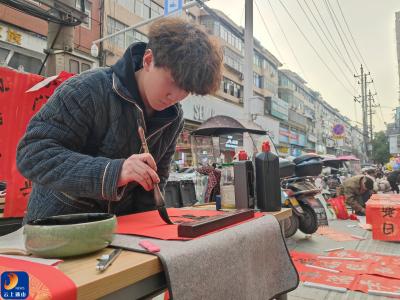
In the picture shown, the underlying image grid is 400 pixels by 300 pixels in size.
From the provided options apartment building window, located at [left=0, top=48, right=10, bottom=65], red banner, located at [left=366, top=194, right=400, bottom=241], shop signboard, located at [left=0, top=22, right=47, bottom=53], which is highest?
shop signboard, located at [left=0, top=22, right=47, bottom=53]

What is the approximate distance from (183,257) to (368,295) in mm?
2606

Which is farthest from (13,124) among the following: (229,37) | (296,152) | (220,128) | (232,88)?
(296,152)

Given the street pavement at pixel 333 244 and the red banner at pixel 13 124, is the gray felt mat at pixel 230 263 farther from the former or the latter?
the red banner at pixel 13 124

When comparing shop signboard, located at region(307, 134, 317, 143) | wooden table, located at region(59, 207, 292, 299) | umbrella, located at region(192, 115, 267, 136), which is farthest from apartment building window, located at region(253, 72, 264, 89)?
wooden table, located at region(59, 207, 292, 299)

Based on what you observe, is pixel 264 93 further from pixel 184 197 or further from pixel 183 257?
pixel 183 257

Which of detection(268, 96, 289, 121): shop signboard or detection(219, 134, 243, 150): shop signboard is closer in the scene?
detection(219, 134, 243, 150): shop signboard

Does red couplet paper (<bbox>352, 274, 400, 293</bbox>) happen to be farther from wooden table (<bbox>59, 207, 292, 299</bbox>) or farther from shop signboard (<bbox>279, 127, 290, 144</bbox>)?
shop signboard (<bbox>279, 127, 290, 144</bbox>)

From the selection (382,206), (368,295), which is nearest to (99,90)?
(368,295)

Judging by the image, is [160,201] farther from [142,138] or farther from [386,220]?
[386,220]

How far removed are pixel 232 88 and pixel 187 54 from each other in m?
27.1

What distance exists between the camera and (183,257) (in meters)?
0.87

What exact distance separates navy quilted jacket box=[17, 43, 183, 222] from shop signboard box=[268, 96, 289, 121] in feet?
104

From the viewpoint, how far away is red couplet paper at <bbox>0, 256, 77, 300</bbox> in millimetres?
589

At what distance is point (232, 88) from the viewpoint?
27.8 m
